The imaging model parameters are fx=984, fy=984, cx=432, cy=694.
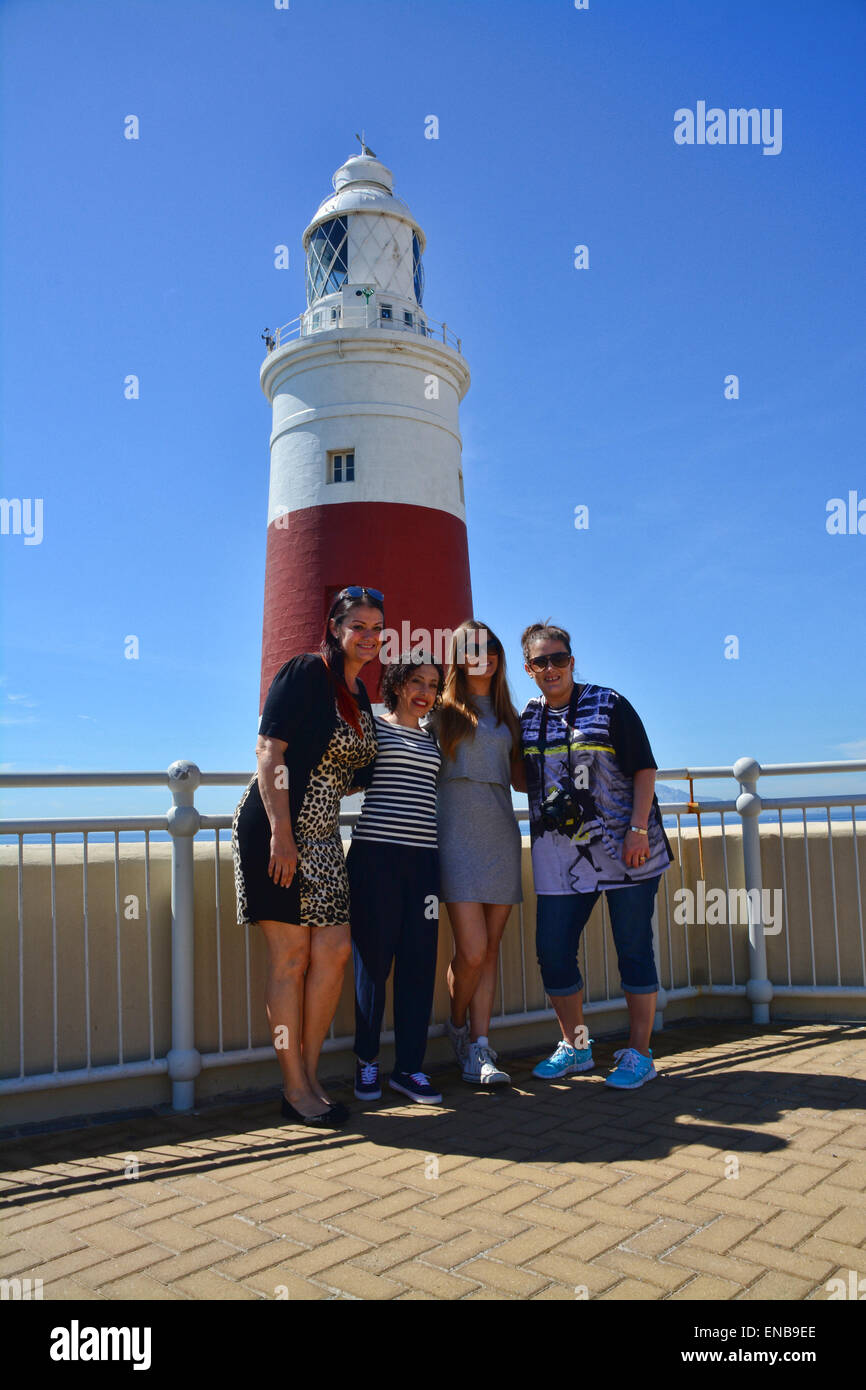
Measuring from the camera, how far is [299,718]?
379 cm

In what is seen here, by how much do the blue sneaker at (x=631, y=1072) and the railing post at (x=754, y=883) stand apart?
1439mm

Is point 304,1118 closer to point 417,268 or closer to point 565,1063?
point 565,1063

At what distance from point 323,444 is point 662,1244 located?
1437 centimetres

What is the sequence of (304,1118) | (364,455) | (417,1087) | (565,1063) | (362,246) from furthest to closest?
1. (362,246)
2. (364,455)
3. (565,1063)
4. (417,1087)
5. (304,1118)

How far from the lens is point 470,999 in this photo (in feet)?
14.3

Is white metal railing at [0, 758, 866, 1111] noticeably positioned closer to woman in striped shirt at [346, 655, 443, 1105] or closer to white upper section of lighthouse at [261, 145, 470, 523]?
woman in striped shirt at [346, 655, 443, 1105]

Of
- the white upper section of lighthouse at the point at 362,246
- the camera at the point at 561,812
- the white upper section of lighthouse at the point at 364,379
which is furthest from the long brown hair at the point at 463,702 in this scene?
the white upper section of lighthouse at the point at 362,246

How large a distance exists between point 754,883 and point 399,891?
2.32m

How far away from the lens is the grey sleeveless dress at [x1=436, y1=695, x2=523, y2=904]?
4.26 metres

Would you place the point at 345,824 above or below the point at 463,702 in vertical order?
below

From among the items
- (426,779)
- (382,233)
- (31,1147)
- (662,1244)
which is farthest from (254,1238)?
(382,233)

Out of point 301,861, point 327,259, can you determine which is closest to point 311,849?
point 301,861

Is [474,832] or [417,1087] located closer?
[417,1087]

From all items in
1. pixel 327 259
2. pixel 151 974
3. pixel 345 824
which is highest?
pixel 327 259
